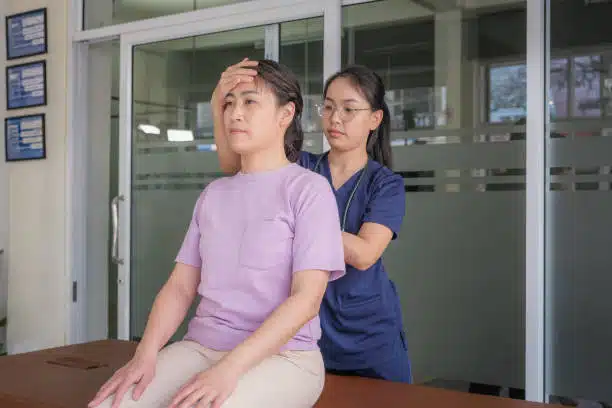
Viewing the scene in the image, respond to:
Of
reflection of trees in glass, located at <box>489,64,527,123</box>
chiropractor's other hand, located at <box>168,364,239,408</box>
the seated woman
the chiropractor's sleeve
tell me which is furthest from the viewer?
reflection of trees in glass, located at <box>489,64,527,123</box>

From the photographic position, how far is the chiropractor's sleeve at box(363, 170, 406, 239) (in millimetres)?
1732

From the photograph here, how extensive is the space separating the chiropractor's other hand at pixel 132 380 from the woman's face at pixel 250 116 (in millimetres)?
389

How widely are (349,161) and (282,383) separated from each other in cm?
74

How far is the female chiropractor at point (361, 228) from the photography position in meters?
1.74

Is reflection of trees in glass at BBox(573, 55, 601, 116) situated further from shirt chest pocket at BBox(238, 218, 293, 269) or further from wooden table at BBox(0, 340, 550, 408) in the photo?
shirt chest pocket at BBox(238, 218, 293, 269)

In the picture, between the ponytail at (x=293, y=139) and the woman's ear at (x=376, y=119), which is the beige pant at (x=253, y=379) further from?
the woman's ear at (x=376, y=119)

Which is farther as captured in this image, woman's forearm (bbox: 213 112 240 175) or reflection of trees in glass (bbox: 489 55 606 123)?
reflection of trees in glass (bbox: 489 55 606 123)

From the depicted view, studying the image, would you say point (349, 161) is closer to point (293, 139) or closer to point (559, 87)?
point (293, 139)

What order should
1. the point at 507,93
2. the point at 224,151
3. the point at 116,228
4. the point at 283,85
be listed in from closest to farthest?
the point at 283,85, the point at 224,151, the point at 507,93, the point at 116,228

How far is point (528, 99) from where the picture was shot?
9.52ft

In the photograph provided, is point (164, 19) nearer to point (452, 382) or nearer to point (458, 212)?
point (458, 212)

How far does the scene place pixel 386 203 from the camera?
1.75m

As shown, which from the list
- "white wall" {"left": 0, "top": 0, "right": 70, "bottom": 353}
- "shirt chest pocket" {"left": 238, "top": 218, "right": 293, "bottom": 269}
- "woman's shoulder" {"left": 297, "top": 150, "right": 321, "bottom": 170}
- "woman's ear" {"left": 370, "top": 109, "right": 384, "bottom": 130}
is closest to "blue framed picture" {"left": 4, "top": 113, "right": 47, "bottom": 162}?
"white wall" {"left": 0, "top": 0, "right": 70, "bottom": 353}

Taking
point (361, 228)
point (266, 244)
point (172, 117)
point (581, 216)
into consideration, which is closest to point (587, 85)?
point (581, 216)
